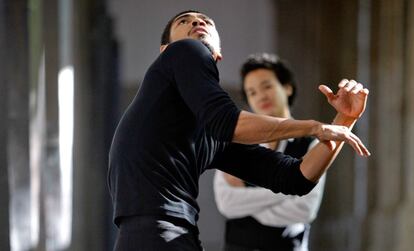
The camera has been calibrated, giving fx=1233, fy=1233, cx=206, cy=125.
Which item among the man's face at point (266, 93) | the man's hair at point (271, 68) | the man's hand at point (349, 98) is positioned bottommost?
the man's hand at point (349, 98)

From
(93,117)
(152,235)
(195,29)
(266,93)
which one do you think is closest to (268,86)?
(266,93)

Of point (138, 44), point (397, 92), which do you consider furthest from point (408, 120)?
point (138, 44)

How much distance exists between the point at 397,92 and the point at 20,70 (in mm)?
2421

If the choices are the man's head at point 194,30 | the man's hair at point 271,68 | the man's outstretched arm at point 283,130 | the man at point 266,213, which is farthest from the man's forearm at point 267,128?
the man's hair at point 271,68

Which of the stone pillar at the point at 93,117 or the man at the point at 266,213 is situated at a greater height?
the stone pillar at the point at 93,117

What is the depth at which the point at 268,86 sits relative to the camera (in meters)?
4.88

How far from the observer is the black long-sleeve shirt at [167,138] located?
2.95m

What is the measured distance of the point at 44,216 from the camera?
7.79 metres

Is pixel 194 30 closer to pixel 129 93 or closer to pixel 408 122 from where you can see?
pixel 129 93

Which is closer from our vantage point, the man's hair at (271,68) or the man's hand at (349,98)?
the man's hand at (349,98)

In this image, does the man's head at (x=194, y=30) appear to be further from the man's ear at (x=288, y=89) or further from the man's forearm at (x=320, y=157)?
the man's ear at (x=288, y=89)

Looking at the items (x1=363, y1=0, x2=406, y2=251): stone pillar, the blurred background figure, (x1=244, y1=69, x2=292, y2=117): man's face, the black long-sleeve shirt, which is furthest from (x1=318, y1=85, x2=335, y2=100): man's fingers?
(x1=363, y1=0, x2=406, y2=251): stone pillar

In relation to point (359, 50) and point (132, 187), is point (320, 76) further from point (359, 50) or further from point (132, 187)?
point (132, 187)

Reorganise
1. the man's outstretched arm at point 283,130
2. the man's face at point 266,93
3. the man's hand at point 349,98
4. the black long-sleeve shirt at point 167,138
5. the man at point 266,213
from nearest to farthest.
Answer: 1. the man's outstretched arm at point 283,130
2. the black long-sleeve shirt at point 167,138
3. the man's hand at point 349,98
4. the man at point 266,213
5. the man's face at point 266,93
